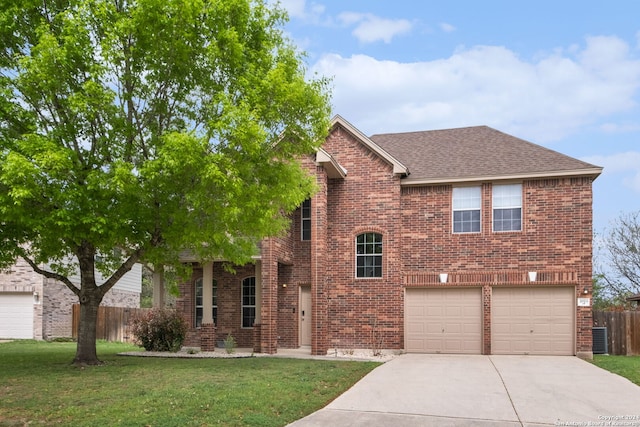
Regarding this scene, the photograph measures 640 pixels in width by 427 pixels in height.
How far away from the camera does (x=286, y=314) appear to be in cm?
1891

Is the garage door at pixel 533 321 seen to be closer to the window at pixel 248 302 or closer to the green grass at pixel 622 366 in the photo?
the green grass at pixel 622 366

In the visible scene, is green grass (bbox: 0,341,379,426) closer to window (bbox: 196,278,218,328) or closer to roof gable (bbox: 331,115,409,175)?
window (bbox: 196,278,218,328)

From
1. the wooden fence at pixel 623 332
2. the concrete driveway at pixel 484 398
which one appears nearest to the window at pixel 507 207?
the wooden fence at pixel 623 332

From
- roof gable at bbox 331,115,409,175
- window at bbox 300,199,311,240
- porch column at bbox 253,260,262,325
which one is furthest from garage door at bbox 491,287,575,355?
porch column at bbox 253,260,262,325

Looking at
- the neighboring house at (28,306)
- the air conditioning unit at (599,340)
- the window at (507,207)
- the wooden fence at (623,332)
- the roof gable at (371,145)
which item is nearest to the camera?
the window at (507,207)

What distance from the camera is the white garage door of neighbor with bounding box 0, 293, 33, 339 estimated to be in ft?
82.3

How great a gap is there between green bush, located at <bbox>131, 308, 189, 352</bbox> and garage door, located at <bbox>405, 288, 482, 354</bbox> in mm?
7014

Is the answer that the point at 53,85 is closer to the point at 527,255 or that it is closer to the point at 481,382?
the point at 481,382

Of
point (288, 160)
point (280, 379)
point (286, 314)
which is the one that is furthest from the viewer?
point (286, 314)

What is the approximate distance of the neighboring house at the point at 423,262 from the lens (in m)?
17.4

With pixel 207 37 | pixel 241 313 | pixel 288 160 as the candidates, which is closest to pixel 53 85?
pixel 207 37

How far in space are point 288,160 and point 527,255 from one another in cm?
843

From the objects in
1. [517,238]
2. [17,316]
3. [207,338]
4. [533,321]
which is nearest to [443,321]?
[533,321]

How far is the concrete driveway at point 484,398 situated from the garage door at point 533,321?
113 inches
